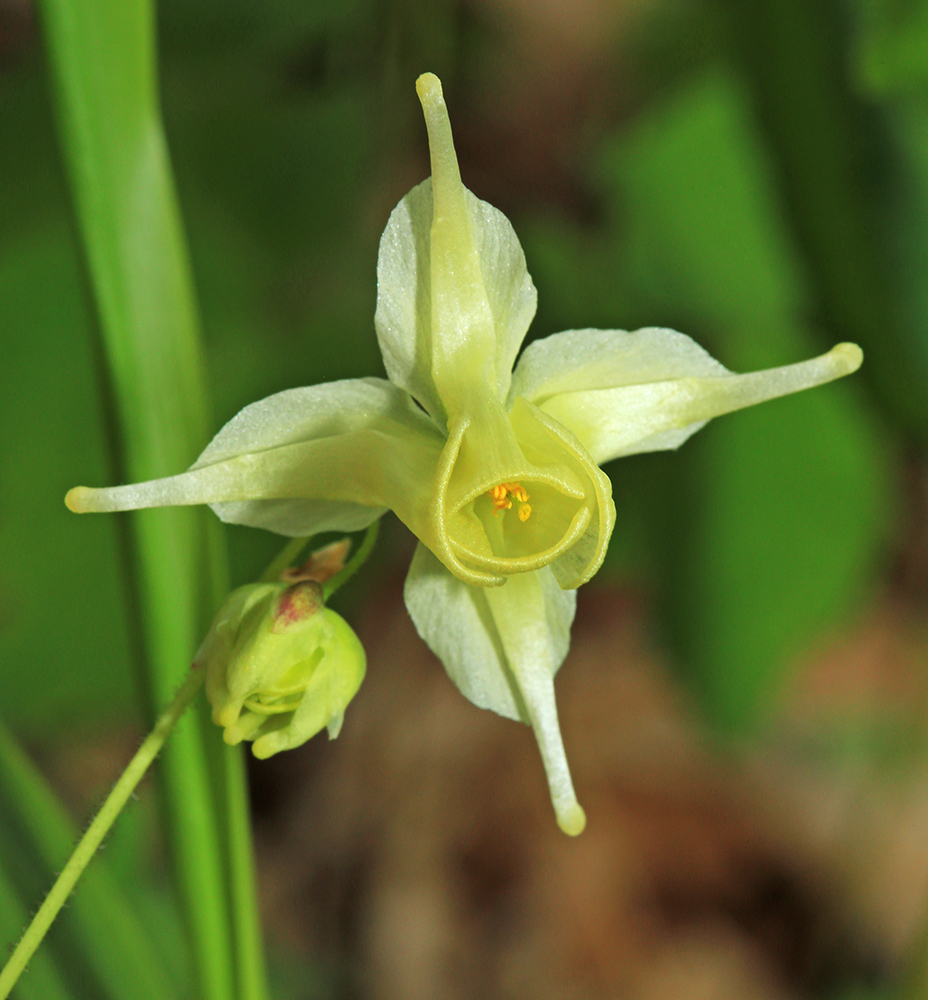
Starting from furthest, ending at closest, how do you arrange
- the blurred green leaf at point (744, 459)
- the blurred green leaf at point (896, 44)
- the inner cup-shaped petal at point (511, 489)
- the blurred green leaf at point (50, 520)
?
the blurred green leaf at point (744, 459), the blurred green leaf at point (50, 520), the blurred green leaf at point (896, 44), the inner cup-shaped petal at point (511, 489)

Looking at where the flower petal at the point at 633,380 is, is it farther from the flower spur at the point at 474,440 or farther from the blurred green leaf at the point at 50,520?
the blurred green leaf at the point at 50,520

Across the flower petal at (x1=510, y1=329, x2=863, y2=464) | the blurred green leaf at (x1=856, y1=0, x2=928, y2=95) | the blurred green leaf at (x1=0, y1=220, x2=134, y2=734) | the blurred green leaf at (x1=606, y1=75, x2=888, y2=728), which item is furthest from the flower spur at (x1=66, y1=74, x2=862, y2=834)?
the blurred green leaf at (x1=606, y1=75, x2=888, y2=728)

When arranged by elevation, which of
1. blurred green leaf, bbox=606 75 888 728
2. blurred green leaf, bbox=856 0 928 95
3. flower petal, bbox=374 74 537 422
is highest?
blurred green leaf, bbox=856 0 928 95

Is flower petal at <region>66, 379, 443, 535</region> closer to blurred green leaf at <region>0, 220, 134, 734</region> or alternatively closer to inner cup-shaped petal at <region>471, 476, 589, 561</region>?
inner cup-shaped petal at <region>471, 476, 589, 561</region>

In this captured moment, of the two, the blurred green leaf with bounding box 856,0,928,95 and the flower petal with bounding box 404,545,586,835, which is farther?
the blurred green leaf with bounding box 856,0,928,95

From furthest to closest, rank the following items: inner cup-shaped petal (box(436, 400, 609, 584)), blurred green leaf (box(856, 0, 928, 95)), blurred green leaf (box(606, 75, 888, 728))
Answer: blurred green leaf (box(606, 75, 888, 728)) → blurred green leaf (box(856, 0, 928, 95)) → inner cup-shaped petal (box(436, 400, 609, 584))

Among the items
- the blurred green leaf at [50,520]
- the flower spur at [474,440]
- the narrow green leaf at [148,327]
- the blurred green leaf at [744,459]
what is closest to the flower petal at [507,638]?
the flower spur at [474,440]
